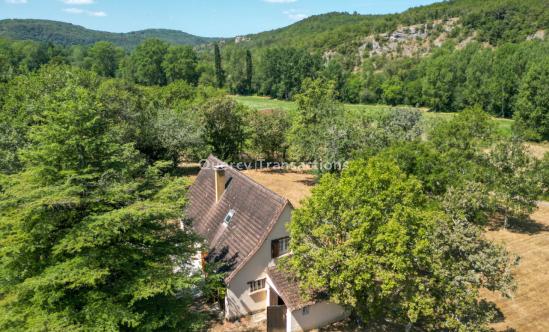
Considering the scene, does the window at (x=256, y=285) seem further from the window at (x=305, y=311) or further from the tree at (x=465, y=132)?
the tree at (x=465, y=132)

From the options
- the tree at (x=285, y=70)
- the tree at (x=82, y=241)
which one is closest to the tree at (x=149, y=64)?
the tree at (x=285, y=70)

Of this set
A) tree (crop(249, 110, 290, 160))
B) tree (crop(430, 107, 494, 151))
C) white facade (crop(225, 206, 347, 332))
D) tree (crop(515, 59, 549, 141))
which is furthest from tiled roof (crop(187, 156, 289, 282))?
tree (crop(515, 59, 549, 141))

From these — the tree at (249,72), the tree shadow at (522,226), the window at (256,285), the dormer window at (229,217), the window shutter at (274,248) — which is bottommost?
the tree shadow at (522,226)

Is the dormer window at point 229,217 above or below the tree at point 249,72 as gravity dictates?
below

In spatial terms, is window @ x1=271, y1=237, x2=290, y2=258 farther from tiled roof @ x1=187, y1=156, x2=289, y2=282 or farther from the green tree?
the green tree

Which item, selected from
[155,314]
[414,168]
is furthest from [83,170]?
[414,168]

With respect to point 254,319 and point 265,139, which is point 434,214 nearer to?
point 254,319

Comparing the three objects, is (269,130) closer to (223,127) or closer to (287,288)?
(223,127)
